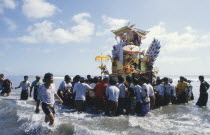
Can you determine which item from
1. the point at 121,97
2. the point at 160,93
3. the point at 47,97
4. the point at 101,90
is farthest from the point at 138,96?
the point at 47,97

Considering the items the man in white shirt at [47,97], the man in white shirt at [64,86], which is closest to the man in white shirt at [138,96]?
the man in white shirt at [64,86]

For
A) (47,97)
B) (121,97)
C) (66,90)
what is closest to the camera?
(47,97)

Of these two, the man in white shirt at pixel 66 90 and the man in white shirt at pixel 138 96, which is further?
the man in white shirt at pixel 66 90

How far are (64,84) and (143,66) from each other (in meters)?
8.90

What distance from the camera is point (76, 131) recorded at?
711 centimetres

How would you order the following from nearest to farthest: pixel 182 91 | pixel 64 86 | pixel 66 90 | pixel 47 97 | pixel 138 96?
pixel 47 97 → pixel 138 96 → pixel 64 86 → pixel 66 90 → pixel 182 91

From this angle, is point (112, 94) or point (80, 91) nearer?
point (112, 94)

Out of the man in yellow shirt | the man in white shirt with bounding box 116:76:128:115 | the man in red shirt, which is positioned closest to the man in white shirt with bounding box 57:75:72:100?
the man in red shirt

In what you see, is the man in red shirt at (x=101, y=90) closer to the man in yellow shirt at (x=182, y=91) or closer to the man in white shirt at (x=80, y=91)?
the man in white shirt at (x=80, y=91)

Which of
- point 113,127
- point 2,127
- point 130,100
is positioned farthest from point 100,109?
point 2,127

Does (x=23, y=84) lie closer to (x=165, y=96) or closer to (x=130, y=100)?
(x=130, y=100)

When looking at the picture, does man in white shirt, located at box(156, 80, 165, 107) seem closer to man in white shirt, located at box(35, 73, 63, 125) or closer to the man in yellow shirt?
the man in yellow shirt

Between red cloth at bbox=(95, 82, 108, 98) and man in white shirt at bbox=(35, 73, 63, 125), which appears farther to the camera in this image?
red cloth at bbox=(95, 82, 108, 98)

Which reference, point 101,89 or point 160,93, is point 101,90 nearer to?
point 101,89
